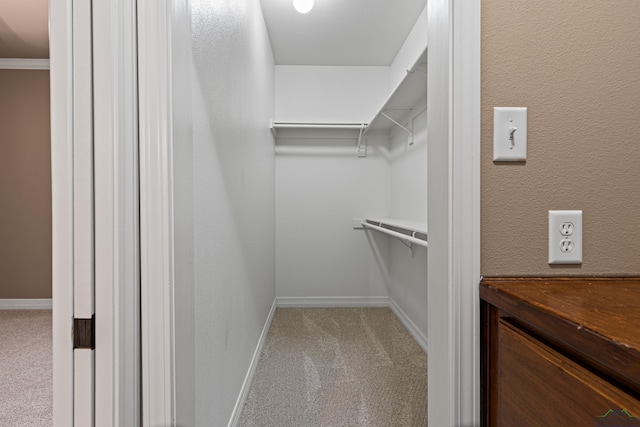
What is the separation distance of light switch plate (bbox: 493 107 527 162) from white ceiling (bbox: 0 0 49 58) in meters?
3.11

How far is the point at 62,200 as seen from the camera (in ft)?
2.00

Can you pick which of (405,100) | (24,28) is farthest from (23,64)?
(405,100)

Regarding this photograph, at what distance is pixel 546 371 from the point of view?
0.49 m

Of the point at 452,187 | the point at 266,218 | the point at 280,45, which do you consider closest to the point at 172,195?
the point at 452,187

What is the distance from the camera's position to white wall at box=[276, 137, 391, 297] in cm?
326

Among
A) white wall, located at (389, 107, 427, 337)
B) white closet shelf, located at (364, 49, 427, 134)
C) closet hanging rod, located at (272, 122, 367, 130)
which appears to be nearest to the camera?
white closet shelf, located at (364, 49, 427, 134)

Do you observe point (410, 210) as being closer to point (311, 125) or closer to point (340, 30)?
point (311, 125)

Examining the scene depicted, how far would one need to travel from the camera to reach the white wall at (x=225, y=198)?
1005mm

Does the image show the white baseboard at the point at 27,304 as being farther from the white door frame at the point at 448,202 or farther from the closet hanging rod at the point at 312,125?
the white door frame at the point at 448,202

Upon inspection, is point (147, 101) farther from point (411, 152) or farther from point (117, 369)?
point (411, 152)

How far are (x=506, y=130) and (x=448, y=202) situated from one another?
186 mm

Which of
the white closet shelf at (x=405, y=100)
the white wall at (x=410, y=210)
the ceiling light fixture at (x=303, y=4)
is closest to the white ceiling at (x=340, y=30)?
the ceiling light fixture at (x=303, y=4)

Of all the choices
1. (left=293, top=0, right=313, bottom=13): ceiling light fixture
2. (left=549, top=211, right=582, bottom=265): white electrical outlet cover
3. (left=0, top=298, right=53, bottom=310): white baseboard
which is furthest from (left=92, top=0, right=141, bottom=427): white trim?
(left=0, top=298, right=53, bottom=310): white baseboard

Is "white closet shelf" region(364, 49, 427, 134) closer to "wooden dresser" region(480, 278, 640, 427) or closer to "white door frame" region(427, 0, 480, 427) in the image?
"white door frame" region(427, 0, 480, 427)
